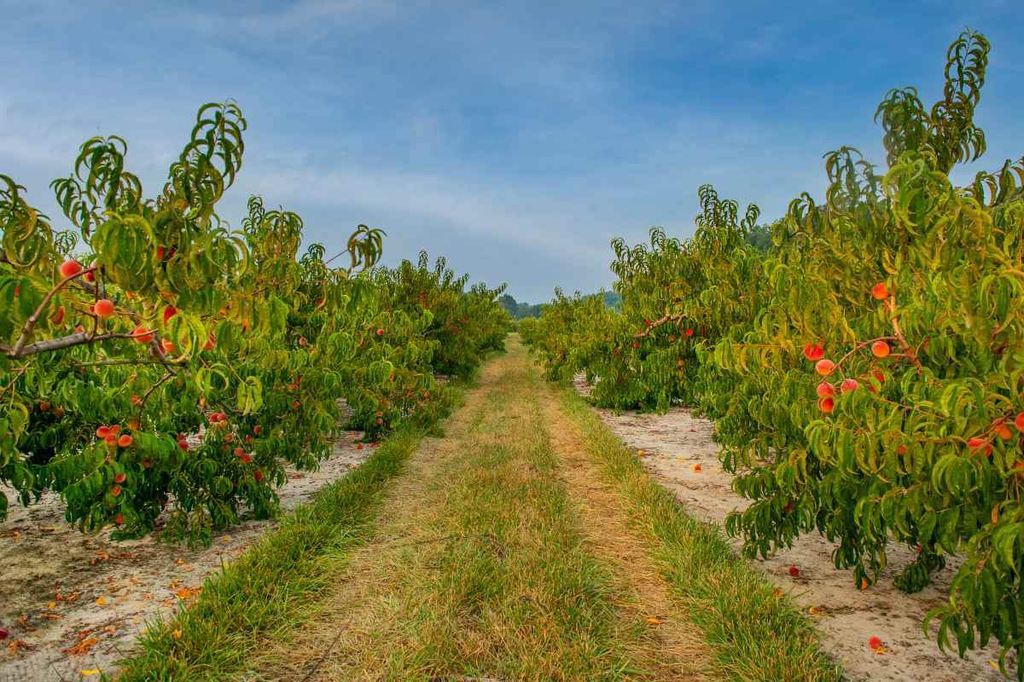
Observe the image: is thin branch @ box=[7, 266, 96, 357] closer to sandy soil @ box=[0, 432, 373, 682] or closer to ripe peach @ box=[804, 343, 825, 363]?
sandy soil @ box=[0, 432, 373, 682]

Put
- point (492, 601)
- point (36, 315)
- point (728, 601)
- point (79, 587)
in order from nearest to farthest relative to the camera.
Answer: point (36, 315), point (728, 601), point (492, 601), point (79, 587)

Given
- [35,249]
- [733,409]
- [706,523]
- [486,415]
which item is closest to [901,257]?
[733,409]

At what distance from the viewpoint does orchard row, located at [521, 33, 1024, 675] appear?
226cm

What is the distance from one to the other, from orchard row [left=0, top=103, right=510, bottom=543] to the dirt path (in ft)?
4.90

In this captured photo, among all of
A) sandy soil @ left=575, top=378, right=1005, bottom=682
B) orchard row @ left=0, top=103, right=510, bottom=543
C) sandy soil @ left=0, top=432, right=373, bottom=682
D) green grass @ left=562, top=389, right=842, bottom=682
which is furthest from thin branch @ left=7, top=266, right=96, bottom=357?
sandy soil @ left=575, top=378, right=1005, bottom=682

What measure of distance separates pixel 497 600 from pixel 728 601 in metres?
A: 1.53

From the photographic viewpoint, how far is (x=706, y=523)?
5.40 meters

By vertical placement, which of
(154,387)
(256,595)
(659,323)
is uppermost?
(659,323)

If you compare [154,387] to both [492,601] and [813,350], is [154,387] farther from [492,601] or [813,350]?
[813,350]

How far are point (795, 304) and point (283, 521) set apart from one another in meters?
4.71

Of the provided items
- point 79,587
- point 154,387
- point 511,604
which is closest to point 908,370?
point 511,604

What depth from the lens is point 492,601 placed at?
3.81 m

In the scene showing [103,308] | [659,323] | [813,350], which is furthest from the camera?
[659,323]

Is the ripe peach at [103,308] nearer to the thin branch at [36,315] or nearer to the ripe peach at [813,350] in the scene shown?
the thin branch at [36,315]
